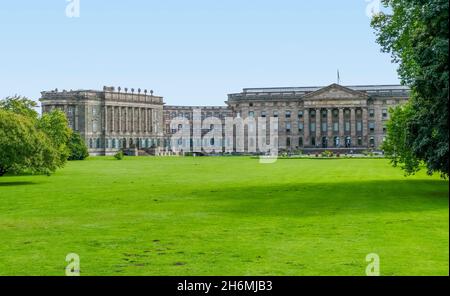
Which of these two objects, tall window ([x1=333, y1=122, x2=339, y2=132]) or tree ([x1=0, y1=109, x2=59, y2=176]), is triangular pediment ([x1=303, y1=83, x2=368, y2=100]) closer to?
tall window ([x1=333, y1=122, x2=339, y2=132])

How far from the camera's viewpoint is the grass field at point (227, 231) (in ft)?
54.3

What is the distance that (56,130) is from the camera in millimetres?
74938

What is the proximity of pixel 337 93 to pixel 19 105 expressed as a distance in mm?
105151

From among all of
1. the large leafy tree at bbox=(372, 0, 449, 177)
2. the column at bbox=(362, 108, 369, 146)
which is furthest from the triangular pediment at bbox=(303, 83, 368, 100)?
the large leafy tree at bbox=(372, 0, 449, 177)

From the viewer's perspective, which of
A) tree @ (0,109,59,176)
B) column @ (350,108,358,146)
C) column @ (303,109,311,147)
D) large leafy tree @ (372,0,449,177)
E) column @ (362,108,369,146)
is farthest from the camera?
column @ (303,109,311,147)

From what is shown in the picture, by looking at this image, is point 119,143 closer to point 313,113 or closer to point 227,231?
point 313,113

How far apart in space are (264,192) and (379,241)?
56.9ft

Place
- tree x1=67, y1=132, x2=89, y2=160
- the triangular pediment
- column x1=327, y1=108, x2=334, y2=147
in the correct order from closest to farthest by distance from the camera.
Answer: tree x1=67, y1=132, x2=89, y2=160, the triangular pediment, column x1=327, y1=108, x2=334, y2=147

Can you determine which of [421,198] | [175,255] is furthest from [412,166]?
[175,255]

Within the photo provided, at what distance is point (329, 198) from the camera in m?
32.9

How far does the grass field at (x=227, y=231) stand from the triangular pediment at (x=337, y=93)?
419ft

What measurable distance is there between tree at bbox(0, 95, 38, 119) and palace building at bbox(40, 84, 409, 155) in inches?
3484

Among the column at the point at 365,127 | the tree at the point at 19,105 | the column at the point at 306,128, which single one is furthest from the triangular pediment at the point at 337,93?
Answer: the tree at the point at 19,105

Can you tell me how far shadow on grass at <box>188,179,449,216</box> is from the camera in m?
27.9
